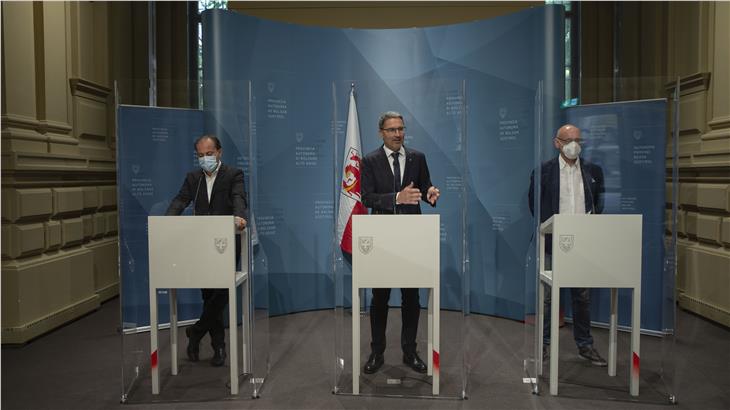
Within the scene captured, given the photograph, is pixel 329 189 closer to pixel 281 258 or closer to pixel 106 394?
pixel 281 258

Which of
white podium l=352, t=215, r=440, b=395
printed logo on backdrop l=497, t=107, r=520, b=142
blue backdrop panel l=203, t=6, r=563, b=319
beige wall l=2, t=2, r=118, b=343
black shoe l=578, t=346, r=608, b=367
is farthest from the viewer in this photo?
blue backdrop panel l=203, t=6, r=563, b=319

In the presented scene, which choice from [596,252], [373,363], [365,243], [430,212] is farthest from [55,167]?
Result: [596,252]

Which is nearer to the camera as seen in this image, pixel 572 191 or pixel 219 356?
pixel 572 191

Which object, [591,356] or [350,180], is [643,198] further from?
[350,180]

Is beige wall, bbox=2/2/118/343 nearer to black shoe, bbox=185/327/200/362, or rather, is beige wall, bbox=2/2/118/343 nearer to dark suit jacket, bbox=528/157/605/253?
black shoe, bbox=185/327/200/362

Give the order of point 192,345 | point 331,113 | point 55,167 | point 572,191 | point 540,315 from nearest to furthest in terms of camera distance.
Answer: point 572,191
point 540,315
point 192,345
point 55,167
point 331,113

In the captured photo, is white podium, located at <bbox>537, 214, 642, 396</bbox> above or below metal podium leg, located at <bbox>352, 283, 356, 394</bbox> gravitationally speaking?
above

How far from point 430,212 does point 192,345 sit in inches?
63.9

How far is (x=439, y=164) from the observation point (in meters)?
2.93

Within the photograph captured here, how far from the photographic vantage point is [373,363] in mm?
3119

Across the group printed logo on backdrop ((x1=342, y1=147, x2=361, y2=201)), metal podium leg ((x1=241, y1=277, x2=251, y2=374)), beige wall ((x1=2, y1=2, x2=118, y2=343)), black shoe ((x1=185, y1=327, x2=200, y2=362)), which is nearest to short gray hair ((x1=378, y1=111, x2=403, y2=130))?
printed logo on backdrop ((x1=342, y1=147, x2=361, y2=201))

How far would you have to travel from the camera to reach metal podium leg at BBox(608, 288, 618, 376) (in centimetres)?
300

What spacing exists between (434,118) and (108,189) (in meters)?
3.82

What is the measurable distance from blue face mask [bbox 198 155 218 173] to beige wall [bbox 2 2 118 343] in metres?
1.91
